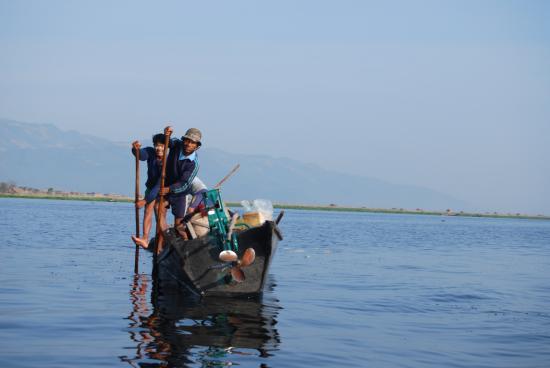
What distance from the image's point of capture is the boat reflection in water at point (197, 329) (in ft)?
36.6

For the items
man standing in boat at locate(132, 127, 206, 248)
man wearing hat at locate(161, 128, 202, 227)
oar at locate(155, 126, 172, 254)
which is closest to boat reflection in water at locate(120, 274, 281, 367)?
oar at locate(155, 126, 172, 254)

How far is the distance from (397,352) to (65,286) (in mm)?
8625

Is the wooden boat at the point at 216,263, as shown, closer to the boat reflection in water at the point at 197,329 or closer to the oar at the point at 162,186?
the boat reflection in water at the point at 197,329

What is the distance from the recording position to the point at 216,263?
15961 millimetres

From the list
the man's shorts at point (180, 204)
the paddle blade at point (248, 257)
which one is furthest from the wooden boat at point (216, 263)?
the man's shorts at point (180, 204)

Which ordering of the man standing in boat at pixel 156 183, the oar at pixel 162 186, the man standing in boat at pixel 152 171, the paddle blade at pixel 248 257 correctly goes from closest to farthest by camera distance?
the paddle blade at pixel 248 257 → the oar at pixel 162 186 → the man standing in boat at pixel 156 183 → the man standing in boat at pixel 152 171

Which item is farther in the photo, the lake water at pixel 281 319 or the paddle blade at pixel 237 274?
the paddle blade at pixel 237 274

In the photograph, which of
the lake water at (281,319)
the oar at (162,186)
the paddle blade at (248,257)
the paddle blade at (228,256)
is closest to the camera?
the lake water at (281,319)

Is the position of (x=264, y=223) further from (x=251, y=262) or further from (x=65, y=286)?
(x=65, y=286)

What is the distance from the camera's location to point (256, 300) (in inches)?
658

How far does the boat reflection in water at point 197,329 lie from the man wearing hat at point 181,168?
1910 millimetres

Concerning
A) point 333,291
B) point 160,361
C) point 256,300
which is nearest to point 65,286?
point 256,300

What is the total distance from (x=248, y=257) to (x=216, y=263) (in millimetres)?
975

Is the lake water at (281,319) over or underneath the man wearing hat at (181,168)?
underneath
